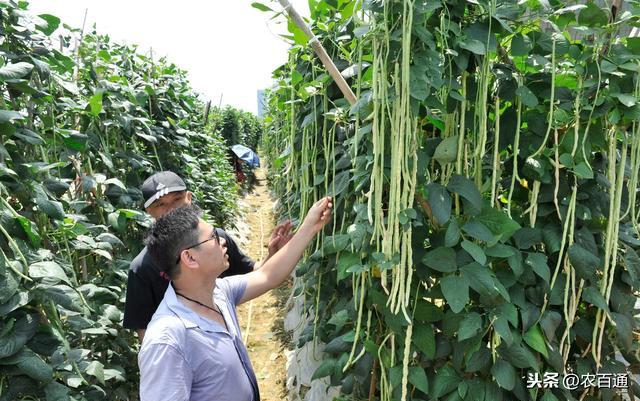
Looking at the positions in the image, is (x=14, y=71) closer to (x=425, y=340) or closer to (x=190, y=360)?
(x=190, y=360)

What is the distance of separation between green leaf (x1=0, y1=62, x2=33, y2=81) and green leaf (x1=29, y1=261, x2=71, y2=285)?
1.90 feet

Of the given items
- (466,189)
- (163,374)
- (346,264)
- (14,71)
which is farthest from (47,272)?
(466,189)

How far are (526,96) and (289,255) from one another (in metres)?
0.97

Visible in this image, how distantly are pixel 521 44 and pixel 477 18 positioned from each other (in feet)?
0.43

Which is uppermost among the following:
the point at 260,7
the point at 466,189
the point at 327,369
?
the point at 260,7

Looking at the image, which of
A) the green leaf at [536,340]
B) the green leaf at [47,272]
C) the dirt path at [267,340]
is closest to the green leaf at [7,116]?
the green leaf at [47,272]

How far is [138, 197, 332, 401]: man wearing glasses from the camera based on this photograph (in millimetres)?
1171

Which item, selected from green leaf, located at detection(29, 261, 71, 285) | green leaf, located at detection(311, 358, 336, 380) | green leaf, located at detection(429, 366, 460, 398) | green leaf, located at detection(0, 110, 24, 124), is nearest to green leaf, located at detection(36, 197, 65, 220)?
green leaf, located at detection(29, 261, 71, 285)

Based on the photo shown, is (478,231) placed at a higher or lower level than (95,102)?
lower

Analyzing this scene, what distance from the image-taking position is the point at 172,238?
136cm

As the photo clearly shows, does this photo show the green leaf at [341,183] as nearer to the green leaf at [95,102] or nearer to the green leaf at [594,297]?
the green leaf at [594,297]

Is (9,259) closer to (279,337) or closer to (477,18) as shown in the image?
(477,18)

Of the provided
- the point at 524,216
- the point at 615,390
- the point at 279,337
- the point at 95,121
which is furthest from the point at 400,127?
the point at 279,337

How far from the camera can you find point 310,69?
183cm
